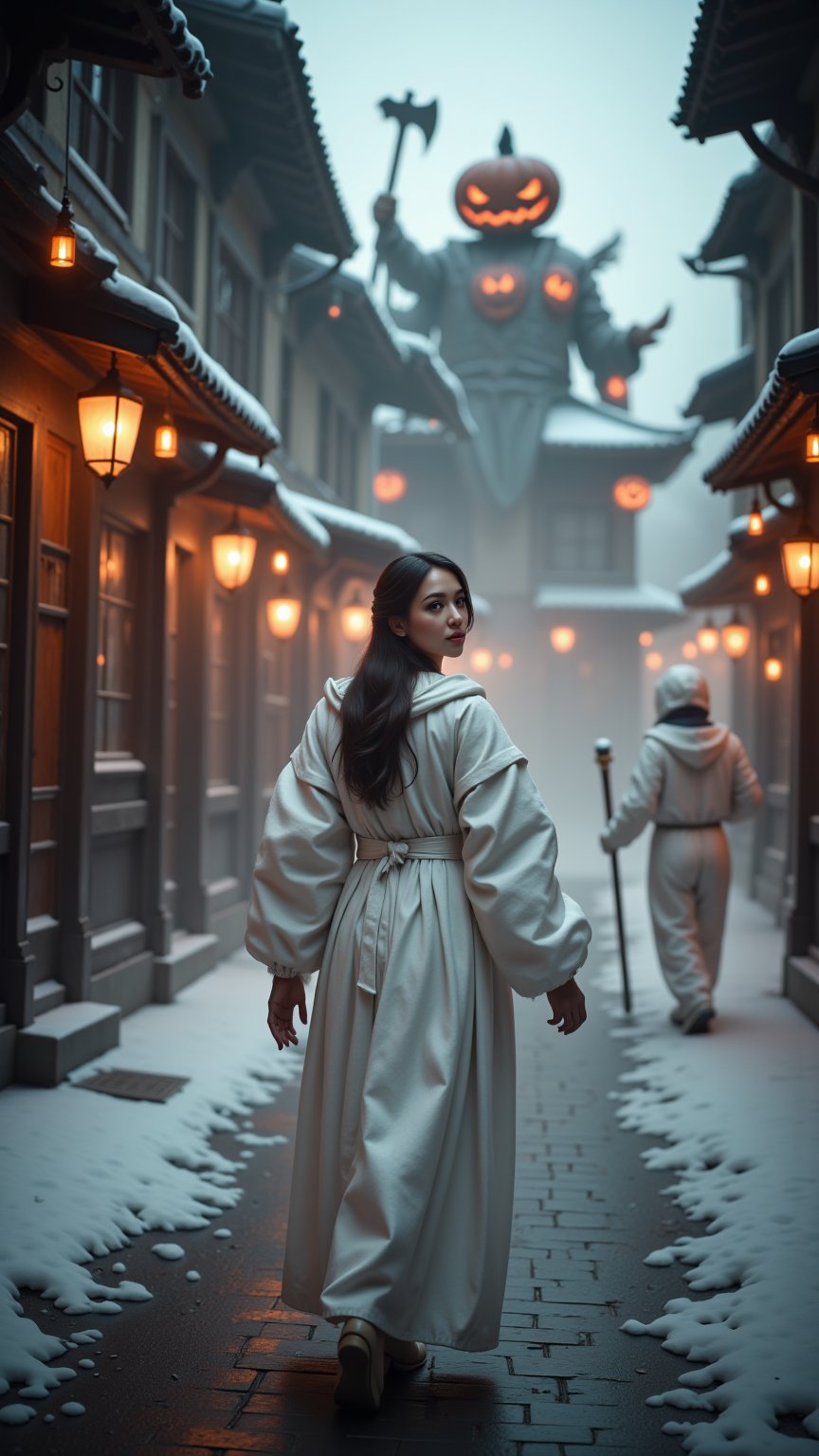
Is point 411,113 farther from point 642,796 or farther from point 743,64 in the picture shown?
point 642,796

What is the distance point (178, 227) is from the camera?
32.5 ft

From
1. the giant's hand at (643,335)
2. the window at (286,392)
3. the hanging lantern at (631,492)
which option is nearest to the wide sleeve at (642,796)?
the window at (286,392)

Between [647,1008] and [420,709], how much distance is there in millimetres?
6068

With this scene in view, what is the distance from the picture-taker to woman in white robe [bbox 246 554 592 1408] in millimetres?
3244

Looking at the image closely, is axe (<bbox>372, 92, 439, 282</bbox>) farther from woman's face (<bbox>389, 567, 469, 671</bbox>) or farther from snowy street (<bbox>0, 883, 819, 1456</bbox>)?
woman's face (<bbox>389, 567, 469, 671</bbox>)

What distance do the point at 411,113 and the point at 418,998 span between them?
18742 mm

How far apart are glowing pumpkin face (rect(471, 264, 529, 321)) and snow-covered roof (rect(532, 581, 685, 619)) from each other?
594 cm

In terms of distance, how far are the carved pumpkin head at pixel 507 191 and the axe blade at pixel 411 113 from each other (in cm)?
648

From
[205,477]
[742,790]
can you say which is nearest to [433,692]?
[205,477]

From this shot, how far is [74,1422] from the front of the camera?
320 centimetres

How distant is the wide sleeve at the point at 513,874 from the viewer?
332 centimetres

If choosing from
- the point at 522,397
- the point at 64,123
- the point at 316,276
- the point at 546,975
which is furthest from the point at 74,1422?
the point at 522,397

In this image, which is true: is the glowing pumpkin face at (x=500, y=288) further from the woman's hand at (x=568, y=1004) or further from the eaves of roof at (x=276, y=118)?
the woman's hand at (x=568, y=1004)

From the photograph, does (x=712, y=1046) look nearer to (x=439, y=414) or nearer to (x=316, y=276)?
(x=316, y=276)
